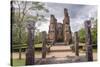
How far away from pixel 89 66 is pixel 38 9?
40.2 inches

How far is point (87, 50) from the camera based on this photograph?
2564 millimetres

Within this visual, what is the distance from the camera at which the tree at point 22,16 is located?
227 cm

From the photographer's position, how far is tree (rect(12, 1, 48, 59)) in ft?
7.45

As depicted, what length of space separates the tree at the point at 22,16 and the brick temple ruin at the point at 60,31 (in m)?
0.19

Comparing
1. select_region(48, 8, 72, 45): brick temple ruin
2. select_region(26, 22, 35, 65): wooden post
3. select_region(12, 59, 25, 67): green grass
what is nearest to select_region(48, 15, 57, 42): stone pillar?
select_region(48, 8, 72, 45): brick temple ruin

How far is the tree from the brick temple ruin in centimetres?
19

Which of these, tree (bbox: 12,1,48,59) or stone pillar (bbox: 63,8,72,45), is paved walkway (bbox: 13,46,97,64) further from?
tree (bbox: 12,1,48,59)

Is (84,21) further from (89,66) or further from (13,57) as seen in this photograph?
(13,57)

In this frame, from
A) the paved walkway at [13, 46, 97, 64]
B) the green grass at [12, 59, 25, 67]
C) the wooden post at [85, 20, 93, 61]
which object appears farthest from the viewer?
the wooden post at [85, 20, 93, 61]


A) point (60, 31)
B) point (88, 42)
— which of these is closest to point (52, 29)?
point (60, 31)

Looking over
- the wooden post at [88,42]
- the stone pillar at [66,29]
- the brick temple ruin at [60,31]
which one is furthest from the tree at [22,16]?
the wooden post at [88,42]

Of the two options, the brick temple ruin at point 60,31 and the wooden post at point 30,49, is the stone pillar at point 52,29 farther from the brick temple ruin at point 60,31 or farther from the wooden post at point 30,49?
the wooden post at point 30,49

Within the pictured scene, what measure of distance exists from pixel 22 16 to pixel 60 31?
1.74 ft

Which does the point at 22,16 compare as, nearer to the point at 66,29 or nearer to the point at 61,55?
the point at 66,29
